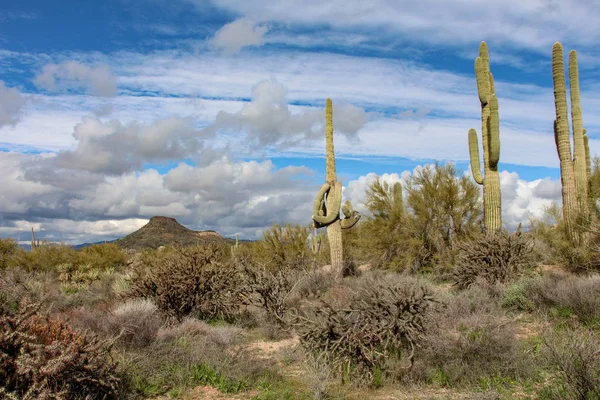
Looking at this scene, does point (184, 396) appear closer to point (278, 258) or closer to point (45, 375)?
point (45, 375)

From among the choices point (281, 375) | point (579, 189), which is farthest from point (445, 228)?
point (281, 375)

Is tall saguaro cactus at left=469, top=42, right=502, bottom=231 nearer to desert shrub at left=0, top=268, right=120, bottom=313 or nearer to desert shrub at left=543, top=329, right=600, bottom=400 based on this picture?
desert shrub at left=543, top=329, right=600, bottom=400

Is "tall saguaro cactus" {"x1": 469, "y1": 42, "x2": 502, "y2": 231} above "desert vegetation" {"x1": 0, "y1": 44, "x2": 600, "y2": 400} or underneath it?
above

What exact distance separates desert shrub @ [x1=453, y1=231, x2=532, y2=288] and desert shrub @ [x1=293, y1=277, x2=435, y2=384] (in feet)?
22.9

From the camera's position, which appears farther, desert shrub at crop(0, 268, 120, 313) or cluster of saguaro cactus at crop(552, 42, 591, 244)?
cluster of saguaro cactus at crop(552, 42, 591, 244)

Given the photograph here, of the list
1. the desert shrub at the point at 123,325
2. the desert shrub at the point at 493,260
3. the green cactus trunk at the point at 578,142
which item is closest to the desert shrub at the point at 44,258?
the desert shrub at the point at 123,325

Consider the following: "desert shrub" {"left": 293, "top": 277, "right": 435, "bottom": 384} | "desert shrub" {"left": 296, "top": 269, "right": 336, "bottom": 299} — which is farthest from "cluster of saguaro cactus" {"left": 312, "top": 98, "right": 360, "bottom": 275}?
"desert shrub" {"left": 293, "top": 277, "right": 435, "bottom": 384}

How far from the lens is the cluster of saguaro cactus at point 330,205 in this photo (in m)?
19.9

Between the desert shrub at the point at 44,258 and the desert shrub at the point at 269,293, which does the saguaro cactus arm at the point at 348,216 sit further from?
the desert shrub at the point at 44,258

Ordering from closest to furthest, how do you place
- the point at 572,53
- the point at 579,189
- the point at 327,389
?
the point at 327,389 < the point at 579,189 < the point at 572,53

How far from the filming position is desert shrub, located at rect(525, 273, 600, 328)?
10453 millimetres

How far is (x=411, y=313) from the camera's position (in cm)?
784

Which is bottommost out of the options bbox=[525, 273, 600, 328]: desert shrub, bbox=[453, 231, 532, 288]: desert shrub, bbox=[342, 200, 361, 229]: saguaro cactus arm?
bbox=[525, 273, 600, 328]: desert shrub

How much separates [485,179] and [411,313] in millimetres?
11882
